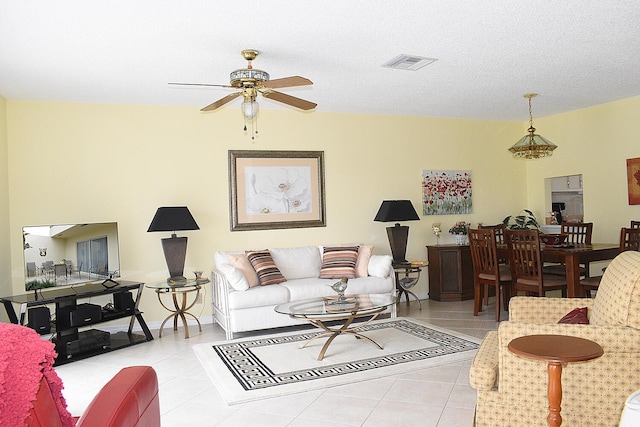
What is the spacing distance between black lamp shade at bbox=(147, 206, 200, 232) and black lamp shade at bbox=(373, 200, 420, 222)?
233 cm

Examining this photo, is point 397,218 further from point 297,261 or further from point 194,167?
point 194,167

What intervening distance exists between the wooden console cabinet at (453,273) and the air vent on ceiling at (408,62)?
3.00 metres

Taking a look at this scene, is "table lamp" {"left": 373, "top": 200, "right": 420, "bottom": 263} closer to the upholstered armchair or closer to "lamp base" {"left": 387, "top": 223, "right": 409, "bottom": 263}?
"lamp base" {"left": 387, "top": 223, "right": 409, "bottom": 263}

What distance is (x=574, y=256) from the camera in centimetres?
492

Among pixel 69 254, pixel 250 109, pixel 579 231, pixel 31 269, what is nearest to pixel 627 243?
pixel 579 231

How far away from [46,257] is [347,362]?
9.79ft

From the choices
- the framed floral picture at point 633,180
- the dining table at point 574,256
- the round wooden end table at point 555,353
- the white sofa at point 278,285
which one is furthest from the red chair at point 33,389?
the framed floral picture at point 633,180

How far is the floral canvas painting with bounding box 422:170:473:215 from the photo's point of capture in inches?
281

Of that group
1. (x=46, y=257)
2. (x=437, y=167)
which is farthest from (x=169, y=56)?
(x=437, y=167)

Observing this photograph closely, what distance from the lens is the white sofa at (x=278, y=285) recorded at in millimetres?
5141

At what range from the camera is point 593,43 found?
13.4 feet

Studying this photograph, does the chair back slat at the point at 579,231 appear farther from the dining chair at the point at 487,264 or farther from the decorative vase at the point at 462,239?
the decorative vase at the point at 462,239

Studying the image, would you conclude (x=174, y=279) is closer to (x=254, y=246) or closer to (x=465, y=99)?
(x=254, y=246)

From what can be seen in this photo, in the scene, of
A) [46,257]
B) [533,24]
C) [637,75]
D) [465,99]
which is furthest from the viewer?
[465,99]
